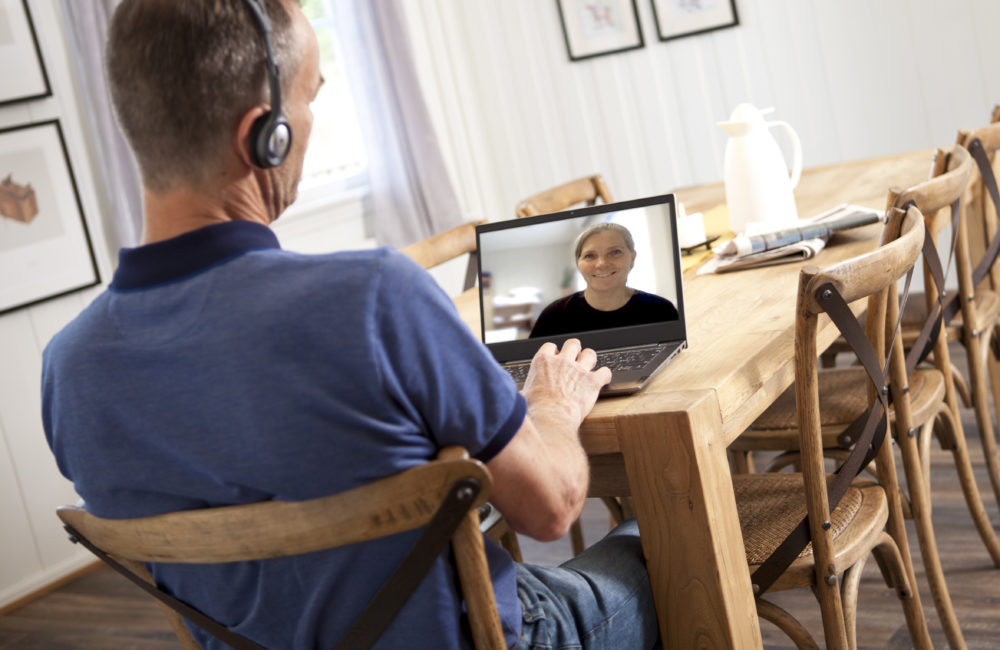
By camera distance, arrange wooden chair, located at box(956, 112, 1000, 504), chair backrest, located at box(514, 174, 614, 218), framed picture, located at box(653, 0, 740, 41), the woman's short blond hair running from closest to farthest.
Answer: the woman's short blond hair
wooden chair, located at box(956, 112, 1000, 504)
chair backrest, located at box(514, 174, 614, 218)
framed picture, located at box(653, 0, 740, 41)

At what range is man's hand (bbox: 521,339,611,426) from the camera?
1.22m

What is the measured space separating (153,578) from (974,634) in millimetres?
1522

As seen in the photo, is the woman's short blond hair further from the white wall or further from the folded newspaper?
the white wall

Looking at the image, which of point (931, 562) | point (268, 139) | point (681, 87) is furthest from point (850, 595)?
point (681, 87)

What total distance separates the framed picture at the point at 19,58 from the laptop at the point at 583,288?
2.34m

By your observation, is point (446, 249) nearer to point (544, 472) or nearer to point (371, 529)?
point (544, 472)

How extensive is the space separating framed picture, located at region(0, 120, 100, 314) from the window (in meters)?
1.14

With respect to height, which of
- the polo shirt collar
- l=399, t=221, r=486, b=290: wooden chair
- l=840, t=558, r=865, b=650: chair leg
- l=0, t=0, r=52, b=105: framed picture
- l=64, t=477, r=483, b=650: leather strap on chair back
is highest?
l=0, t=0, r=52, b=105: framed picture

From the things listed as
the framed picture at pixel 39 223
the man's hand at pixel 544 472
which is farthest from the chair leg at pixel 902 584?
the framed picture at pixel 39 223

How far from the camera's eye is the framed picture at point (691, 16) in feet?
13.9

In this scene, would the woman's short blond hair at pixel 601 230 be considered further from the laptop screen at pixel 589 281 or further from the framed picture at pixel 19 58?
the framed picture at pixel 19 58

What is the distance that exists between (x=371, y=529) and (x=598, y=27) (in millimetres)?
3921

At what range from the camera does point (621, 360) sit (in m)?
1.43

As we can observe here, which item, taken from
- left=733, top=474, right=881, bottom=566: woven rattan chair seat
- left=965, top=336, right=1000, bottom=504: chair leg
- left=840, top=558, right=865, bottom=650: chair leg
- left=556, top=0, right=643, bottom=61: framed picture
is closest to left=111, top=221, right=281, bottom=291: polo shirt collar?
left=733, top=474, right=881, bottom=566: woven rattan chair seat
